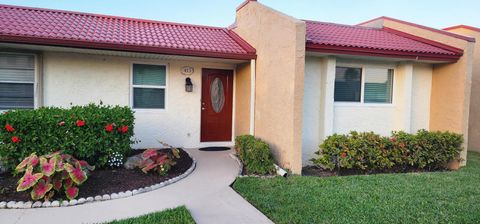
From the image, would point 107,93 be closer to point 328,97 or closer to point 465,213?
point 328,97

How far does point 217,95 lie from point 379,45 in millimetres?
4794

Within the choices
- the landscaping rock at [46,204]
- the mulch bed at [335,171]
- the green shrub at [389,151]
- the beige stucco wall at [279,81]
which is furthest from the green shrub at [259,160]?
the landscaping rock at [46,204]

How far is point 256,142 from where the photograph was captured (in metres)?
6.86

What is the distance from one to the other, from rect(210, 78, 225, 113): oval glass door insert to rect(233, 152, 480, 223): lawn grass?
12.4 ft

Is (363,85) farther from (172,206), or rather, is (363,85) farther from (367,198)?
(172,206)

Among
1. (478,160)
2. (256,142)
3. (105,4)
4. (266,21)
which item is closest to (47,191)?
(256,142)

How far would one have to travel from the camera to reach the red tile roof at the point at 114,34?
22.3 ft

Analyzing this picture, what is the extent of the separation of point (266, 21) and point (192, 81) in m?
2.85

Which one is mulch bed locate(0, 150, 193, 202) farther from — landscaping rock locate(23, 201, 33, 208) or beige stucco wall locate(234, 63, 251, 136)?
beige stucco wall locate(234, 63, 251, 136)

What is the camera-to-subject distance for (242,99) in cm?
896

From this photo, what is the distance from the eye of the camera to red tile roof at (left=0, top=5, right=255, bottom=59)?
22.3 feet

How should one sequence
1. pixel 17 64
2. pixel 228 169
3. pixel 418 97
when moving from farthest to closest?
pixel 418 97, pixel 17 64, pixel 228 169

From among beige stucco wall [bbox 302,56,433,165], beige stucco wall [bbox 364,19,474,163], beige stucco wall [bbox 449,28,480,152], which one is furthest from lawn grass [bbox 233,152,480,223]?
beige stucco wall [bbox 449,28,480,152]

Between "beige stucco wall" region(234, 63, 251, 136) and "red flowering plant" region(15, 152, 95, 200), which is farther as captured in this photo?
"beige stucco wall" region(234, 63, 251, 136)
